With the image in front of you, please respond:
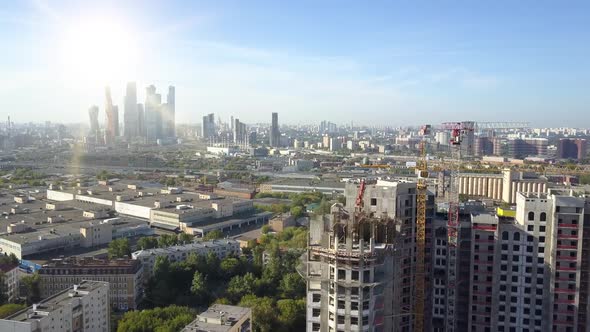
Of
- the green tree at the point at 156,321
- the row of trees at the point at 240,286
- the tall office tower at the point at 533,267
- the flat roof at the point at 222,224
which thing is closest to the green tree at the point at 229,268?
the row of trees at the point at 240,286

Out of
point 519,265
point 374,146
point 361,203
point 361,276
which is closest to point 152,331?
point 361,203

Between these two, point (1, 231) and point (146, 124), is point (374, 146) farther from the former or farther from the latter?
point (1, 231)

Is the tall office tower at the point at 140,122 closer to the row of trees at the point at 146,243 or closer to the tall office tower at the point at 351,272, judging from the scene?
the row of trees at the point at 146,243

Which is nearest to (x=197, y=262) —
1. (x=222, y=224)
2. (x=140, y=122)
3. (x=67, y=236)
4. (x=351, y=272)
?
(x=67, y=236)

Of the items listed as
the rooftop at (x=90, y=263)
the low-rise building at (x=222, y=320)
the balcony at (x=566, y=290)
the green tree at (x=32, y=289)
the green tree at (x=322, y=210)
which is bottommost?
the green tree at (x=32, y=289)

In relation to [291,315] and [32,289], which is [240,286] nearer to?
[291,315]
